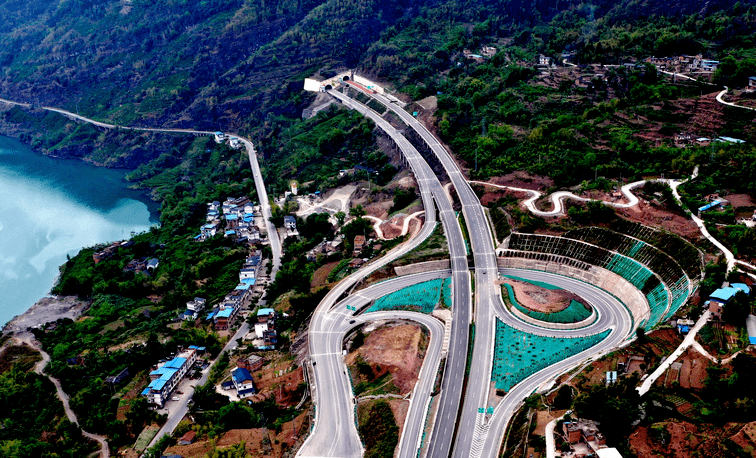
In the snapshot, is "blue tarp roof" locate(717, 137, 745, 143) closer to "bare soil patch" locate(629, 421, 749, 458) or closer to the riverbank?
"bare soil patch" locate(629, 421, 749, 458)

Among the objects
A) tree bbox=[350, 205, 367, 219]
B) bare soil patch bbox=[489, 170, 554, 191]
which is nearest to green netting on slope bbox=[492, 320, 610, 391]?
bare soil patch bbox=[489, 170, 554, 191]

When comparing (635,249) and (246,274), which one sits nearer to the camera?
(635,249)

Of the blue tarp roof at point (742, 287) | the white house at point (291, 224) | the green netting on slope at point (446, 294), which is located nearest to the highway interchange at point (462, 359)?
the green netting on slope at point (446, 294)

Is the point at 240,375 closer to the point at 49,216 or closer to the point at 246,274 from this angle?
the point at 246,274

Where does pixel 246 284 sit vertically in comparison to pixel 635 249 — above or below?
above

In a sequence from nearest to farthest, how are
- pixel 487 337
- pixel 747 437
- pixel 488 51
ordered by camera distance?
1. pixel 747 437
2. pixel 487 337
3. pixel 488 51

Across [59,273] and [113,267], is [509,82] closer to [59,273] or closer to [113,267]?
[113,267]

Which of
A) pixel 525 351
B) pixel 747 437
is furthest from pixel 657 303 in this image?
pixel 747 437

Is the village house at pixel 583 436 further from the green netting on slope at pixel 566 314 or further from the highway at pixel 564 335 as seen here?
the green netting on slope at pixel 566 314
